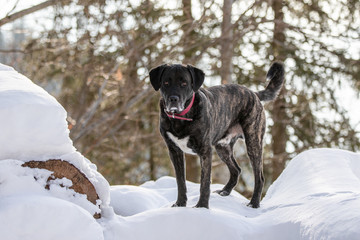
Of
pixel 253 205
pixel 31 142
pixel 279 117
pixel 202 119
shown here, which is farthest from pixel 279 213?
pixel 279 117

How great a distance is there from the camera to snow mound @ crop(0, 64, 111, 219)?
3.57 metres

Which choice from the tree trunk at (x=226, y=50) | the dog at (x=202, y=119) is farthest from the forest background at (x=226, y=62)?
the dog at (x=202, y=119)

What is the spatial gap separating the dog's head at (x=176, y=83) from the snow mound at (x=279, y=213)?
Answer: 42.0 inches

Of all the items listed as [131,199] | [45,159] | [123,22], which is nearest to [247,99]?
[131,199]

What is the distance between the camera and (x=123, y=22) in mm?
10953

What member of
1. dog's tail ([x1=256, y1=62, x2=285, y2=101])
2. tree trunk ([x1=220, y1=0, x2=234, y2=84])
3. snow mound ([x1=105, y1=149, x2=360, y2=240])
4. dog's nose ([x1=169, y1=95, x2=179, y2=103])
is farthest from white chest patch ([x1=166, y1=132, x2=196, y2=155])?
tree trunk ([x1=220, y1=0, x2=234, y2=84])

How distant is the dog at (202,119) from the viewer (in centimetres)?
471

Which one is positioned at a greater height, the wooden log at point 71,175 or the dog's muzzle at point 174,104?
the dog's muzzle at point 174,104

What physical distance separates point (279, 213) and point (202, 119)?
126 centimetres

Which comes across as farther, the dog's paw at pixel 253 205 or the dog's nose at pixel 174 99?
the dog's paw at pixel 253 205

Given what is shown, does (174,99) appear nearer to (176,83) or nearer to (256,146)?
(176,83)

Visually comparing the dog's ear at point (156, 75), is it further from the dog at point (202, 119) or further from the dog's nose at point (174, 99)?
the dog's nose at point (174, 99)

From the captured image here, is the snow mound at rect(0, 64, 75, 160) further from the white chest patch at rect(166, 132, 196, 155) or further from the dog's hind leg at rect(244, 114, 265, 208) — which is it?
the dog's hind leg at rect(244, 114, 265, 208)

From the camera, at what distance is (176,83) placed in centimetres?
468
